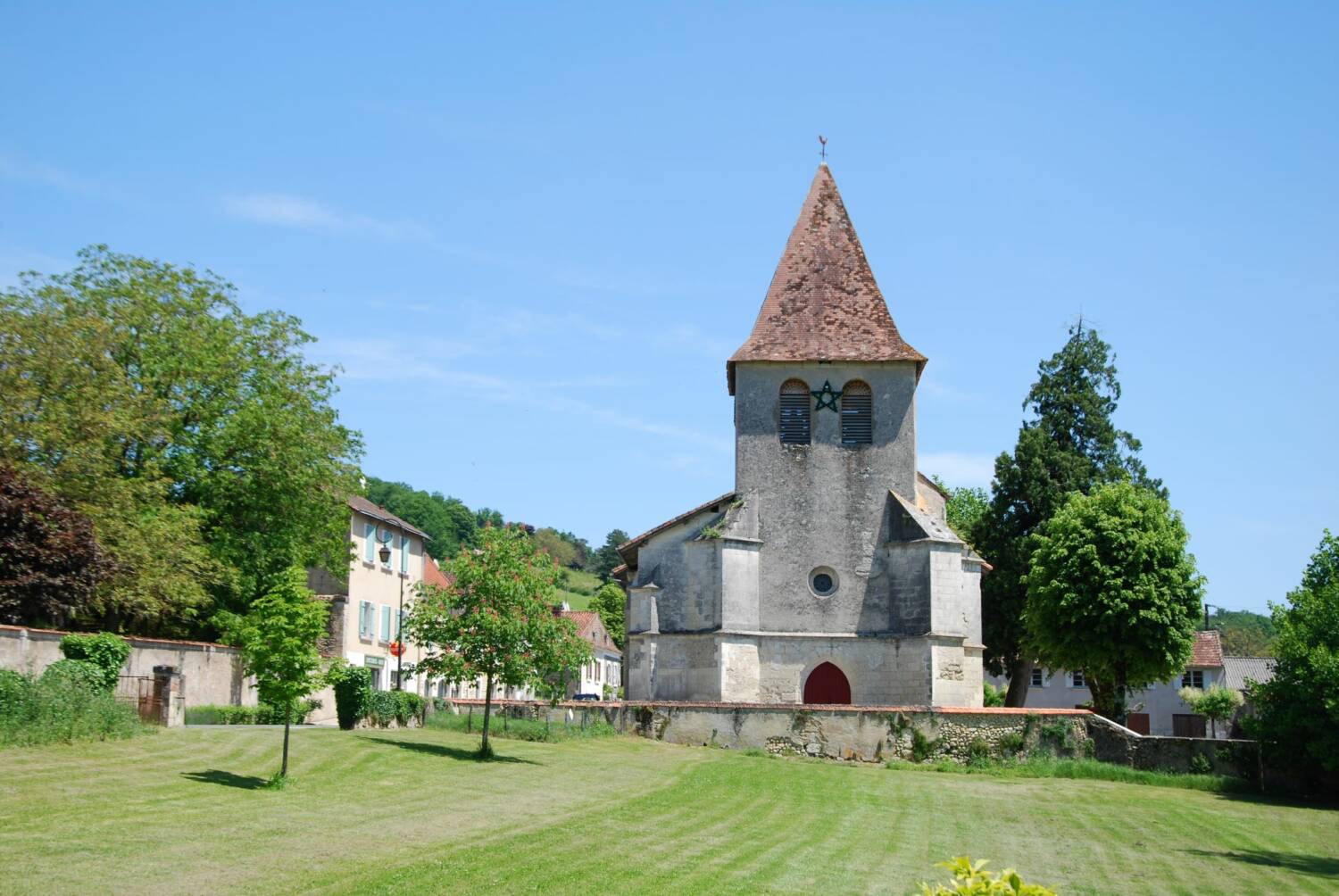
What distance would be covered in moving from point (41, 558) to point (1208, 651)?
63224 millimetres

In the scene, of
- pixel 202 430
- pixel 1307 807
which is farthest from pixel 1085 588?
pixel 202 430

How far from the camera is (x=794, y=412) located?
39.5 m

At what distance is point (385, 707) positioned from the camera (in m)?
32.1

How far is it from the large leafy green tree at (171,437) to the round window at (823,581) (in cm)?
1594

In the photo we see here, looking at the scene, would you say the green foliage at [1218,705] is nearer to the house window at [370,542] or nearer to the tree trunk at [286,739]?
the house window at [370,542]

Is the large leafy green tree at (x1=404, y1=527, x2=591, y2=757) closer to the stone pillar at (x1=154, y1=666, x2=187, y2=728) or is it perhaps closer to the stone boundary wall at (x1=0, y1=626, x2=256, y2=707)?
the stone pillar at (x1=154, y1=666, x2=187, y2=728)

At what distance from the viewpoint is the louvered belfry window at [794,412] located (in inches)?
1548

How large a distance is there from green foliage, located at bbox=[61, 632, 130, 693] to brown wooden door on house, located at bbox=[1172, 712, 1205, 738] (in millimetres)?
46811

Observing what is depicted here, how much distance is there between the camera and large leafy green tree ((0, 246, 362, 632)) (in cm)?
3142

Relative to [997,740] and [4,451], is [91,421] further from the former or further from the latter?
[997,740]

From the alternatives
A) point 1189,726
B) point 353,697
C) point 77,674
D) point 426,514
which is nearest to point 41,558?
point 77,674

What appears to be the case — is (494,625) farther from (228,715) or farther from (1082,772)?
(1082,772)

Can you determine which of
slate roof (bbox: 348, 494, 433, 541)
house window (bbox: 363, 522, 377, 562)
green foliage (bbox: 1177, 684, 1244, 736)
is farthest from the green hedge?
green foliage (bbox: 1177, 684, 1244, 736)

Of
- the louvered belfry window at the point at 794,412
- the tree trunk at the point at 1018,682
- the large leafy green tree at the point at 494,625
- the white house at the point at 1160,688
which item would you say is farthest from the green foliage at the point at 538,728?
the white house at the point at 1160,688
